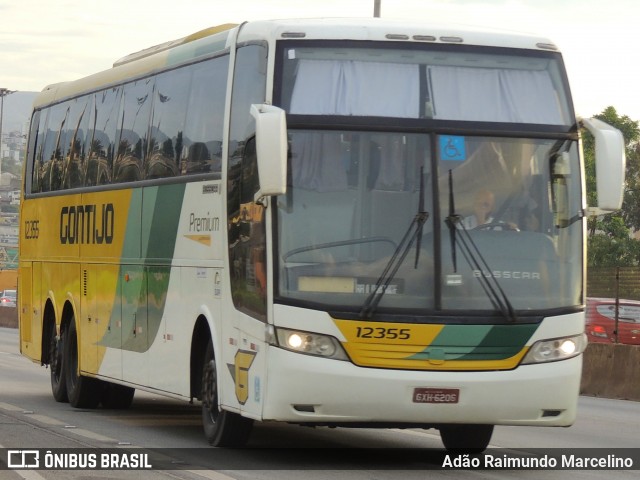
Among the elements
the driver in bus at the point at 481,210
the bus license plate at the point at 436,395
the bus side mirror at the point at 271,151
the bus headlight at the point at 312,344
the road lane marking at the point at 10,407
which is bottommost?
the road lane marking at the point at 10,407

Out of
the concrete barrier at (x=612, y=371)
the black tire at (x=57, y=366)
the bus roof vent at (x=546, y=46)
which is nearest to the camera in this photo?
the bus roof vent at (x=546, y=46)

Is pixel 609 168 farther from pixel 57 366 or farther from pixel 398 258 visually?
pixel 57 366

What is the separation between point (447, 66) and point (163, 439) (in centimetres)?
435

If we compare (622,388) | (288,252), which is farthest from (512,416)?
(622,388)

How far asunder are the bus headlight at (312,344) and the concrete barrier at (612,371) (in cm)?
1086

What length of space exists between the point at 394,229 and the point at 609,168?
1.64 meters

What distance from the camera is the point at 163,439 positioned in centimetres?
1389

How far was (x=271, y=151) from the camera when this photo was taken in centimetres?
1095

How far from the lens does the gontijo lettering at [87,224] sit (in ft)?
54.6

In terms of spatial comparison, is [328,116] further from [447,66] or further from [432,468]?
[432,468]

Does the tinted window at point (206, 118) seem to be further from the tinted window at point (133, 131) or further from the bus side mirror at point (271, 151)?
the bus side mirror at point (271, 151)

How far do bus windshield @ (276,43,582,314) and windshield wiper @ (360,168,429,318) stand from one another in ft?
0.05

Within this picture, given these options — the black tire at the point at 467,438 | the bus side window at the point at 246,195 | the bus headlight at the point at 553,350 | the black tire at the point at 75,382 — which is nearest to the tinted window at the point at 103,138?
the black tire at the point at 75,382

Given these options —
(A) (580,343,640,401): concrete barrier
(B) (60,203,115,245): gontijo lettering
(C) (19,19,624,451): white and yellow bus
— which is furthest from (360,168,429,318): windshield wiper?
(A) (580,343,640,401): concrete barrier
